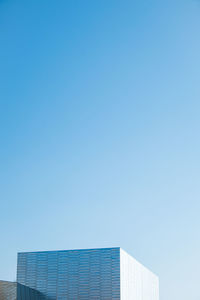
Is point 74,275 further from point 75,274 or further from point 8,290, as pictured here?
point 8,290

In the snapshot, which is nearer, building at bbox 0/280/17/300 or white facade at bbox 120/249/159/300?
building at bbox 0/280/17/300

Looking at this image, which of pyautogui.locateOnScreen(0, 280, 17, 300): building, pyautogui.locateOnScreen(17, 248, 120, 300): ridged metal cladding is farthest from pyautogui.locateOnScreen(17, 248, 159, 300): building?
pyautogui.locateOnScreen(0, 280, 17, 300): building

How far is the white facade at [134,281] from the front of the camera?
4234cm

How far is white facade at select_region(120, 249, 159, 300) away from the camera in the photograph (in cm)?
4234

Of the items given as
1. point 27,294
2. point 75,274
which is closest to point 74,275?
point 75,274

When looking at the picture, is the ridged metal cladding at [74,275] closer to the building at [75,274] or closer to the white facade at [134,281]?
the building at [75,274]

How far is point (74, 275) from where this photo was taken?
41.5m

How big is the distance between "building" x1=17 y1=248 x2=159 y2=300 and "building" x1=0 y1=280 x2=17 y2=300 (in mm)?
3786

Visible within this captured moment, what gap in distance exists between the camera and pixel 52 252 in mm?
42781

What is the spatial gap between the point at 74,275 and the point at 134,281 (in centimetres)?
948

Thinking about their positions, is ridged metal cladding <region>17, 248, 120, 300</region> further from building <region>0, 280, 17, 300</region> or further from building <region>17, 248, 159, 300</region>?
building <region>0, 280, 17, 300</region>

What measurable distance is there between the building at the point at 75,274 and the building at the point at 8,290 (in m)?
3.79

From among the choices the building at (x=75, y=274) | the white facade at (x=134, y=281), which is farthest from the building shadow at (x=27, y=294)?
the white facade at (x=134, y=281)

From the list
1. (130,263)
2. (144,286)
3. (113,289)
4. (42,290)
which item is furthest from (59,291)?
(144,286)
